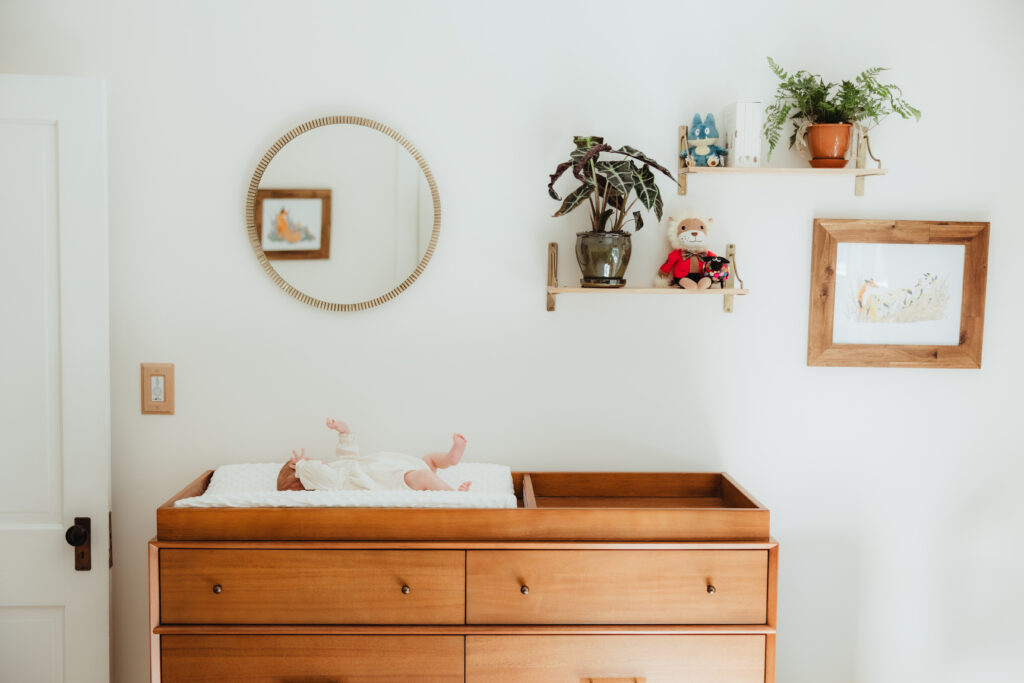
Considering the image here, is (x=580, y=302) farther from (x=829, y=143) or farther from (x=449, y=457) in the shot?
(x=829, y=143)

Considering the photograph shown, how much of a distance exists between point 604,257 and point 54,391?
1.51 meters

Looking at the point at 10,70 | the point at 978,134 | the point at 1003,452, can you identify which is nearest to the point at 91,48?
the point at 10,70

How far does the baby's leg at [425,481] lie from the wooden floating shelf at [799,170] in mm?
1038

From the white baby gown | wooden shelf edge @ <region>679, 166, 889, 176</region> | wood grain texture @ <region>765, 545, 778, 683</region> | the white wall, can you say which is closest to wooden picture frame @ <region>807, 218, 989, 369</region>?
the white wall

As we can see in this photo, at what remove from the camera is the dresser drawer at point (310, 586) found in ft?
5.48

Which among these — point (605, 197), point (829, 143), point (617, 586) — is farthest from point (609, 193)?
point (617, 586)

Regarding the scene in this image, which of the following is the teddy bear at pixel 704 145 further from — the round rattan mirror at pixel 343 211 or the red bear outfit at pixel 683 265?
the round rattan mirror at pixel 343 211

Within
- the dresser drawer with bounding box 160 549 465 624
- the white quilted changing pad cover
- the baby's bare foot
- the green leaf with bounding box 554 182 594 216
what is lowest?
the dresser drawer with bounding box 160 549 465 624

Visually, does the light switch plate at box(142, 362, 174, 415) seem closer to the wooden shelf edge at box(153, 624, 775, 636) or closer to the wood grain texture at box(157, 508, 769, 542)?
the wood grain texture at box(157, 508, 769, 542)

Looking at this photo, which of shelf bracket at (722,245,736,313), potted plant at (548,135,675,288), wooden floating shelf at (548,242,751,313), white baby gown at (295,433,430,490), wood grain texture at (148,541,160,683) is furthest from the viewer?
shelf bracket at (722,245,736,313)

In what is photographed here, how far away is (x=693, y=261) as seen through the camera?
6.67 feet

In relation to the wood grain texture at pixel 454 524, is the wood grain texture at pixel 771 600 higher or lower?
lower

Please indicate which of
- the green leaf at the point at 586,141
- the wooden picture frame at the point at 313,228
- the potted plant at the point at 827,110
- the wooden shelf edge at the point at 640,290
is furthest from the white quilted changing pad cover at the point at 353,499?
the potted plant at the point at 827,110

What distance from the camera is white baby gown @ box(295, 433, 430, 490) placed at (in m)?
1.78
